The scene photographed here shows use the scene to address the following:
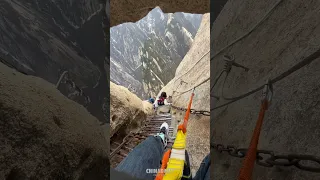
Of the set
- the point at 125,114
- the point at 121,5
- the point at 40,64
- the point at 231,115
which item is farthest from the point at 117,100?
the point at 40,64

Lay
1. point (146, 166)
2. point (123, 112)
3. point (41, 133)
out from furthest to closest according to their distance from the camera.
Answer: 1. point (123, 112)
2. point (146, 166)
3. point (41, 133)

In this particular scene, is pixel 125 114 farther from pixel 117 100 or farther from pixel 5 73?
pixel 5 73

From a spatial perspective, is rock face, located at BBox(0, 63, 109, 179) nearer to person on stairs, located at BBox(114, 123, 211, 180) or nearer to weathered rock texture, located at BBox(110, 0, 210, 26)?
person on stairs, located at BBox(114, 123, 211, 180)

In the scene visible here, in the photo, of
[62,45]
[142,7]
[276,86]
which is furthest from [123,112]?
[276,86]

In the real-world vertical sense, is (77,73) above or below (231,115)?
above

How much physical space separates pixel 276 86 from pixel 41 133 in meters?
0.99

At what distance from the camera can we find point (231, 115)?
55.6 inches

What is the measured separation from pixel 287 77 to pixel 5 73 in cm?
106

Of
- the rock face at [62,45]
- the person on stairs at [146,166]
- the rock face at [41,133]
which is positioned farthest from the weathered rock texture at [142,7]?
the rock face at [41,133]

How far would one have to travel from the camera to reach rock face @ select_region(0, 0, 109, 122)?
2.23 ft

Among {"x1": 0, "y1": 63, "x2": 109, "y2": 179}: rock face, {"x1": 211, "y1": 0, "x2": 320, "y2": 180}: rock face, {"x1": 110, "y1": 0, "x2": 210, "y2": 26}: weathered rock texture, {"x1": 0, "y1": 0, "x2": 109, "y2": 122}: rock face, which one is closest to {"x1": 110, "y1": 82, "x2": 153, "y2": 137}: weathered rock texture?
{"x1": 110, "y1": 0, "x2": 210, "y2": 26}: weathered rock texture

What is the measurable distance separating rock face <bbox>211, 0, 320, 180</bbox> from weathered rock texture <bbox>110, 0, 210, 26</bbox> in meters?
2.05

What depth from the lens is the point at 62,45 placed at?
882 millimetres

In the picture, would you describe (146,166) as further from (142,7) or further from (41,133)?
(142,7)
